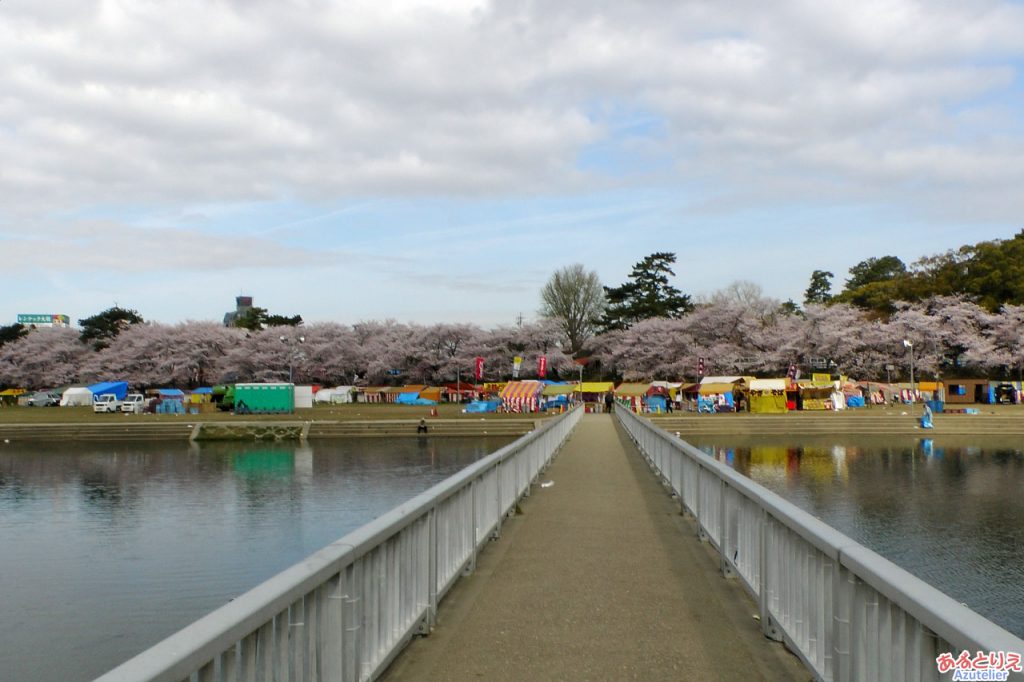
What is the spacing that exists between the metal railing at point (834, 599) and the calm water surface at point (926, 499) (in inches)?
212

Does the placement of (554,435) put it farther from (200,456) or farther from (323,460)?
(200,456)

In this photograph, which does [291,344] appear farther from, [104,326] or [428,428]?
[428,428]

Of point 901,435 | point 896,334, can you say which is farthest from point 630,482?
point 896,334

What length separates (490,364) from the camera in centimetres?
9175

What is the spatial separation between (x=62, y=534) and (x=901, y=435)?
39.8 meters

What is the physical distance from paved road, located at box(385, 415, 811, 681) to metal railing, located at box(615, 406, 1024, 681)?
31 centimetres

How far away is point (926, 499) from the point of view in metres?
21.2

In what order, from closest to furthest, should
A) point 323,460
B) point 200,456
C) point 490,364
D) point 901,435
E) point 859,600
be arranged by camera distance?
point 859,600, point 323,460, point 200,456, point 901,435, point 490,364

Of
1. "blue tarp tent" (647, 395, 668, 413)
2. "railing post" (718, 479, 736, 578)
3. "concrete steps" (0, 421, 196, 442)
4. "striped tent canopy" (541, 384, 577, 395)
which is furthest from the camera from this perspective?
"striped tent canopy" (541, 384, 577, 395)

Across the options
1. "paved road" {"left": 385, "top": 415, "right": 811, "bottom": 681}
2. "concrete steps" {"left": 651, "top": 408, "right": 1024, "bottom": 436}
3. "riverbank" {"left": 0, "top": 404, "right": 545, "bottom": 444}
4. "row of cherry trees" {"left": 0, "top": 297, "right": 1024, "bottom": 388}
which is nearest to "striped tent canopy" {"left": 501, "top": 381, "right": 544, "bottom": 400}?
"riverbank" {"left": 0, "top": 404, "right": 545, "bottom": 444}

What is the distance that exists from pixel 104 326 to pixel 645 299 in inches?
2630

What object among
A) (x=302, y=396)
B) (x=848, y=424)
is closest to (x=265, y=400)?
(x=302, y=396)

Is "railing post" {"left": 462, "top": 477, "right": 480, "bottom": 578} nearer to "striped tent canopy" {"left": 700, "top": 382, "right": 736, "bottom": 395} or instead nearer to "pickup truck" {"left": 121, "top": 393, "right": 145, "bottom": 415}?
"striped tent canopy" {"left": 700, "top": 382, "right": 736, "bottom": 395}

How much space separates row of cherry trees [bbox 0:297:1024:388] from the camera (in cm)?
7231
